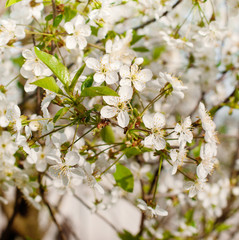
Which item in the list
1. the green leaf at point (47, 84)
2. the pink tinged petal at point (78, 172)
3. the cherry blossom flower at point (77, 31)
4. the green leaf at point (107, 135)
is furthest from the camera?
the green leaf at point (107, 135)

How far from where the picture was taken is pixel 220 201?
1783mm

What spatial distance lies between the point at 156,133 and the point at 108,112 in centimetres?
15

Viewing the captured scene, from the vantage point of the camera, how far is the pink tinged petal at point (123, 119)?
77cm

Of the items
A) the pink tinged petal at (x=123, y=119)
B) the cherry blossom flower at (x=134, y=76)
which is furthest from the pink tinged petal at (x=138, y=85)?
the pink tinged petal at (x=123, y=119)

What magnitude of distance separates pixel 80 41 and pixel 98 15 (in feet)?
0.34

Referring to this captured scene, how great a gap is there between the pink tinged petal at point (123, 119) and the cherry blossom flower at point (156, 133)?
70 millimetres

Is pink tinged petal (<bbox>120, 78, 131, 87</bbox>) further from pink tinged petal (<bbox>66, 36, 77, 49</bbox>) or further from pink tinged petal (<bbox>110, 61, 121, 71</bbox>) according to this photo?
pink tinged petal (<bbox>66, 36, 77, 49</bbox>)

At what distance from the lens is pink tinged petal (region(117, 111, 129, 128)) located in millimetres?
768

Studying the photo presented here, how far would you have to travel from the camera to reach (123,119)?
772 mm

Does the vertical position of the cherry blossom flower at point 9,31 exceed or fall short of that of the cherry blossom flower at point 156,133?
it exceeds it

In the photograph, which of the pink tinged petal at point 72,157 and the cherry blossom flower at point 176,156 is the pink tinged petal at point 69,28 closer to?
the pink tinged petal at point 72,157

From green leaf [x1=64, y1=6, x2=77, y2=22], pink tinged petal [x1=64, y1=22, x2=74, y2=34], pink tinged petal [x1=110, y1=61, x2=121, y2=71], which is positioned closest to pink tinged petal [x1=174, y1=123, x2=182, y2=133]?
pink tinged petal [x1=110, y1=61, x2=121, y2=71]

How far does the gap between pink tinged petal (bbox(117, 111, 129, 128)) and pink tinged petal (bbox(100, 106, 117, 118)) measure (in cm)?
2

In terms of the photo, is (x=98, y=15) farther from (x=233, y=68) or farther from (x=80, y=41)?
(x=233, y=68)
